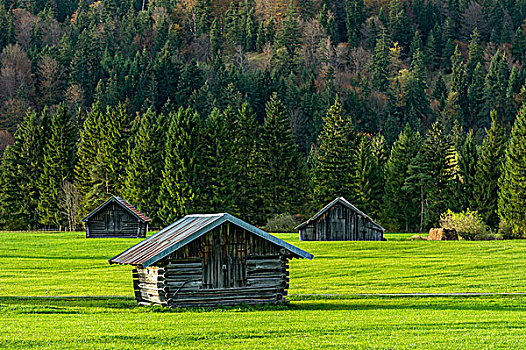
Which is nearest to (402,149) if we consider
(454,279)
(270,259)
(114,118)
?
(114,118)

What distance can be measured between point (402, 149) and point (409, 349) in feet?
266

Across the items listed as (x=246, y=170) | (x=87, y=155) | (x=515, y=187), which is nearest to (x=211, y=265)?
(x=515, y=187)

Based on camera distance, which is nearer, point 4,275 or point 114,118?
point 4,275

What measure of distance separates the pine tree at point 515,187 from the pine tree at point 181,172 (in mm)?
34096

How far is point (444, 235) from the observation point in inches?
2623

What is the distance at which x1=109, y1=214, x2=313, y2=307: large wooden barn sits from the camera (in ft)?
101

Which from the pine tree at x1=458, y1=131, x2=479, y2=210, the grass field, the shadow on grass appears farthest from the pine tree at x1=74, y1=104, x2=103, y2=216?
the shadow on grass

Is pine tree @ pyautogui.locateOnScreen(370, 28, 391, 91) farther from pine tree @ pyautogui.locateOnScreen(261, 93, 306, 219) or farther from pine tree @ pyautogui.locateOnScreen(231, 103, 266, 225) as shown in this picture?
pine tree @ pyautogui.locateOnScreen(231, 103, 266, 225)

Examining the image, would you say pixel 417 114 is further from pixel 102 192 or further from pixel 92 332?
pixel 92 332

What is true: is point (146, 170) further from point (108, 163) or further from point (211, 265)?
point (211, 265)

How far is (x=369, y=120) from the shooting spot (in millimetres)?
178125

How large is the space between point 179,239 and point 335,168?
7063cm

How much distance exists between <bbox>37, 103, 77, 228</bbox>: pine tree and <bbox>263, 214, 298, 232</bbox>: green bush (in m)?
25.6

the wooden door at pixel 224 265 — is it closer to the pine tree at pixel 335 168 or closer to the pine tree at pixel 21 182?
the pine tree at pixel 335 168
